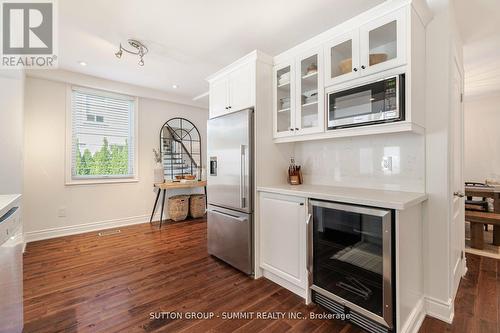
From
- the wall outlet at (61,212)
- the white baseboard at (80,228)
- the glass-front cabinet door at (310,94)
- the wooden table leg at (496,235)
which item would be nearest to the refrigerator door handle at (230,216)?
the glass-front cabinet door at (310,94)

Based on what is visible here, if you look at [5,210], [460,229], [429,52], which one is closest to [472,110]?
[460,229]

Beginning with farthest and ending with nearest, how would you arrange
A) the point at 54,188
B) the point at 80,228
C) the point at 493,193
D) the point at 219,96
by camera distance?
the point at 80,228, the point at 54,188, the point at 493,193, the point at 219,96

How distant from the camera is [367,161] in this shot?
7.30ft

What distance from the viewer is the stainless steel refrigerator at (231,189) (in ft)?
7.90

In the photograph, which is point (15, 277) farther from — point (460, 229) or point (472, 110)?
point (472, 110)

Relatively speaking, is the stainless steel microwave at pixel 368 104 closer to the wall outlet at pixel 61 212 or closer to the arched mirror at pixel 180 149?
the arched mirror at pixel 180 149

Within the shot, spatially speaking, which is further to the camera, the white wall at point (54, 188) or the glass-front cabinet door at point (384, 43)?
the white wall at point (54, 188)

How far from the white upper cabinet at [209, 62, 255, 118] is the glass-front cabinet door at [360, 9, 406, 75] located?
3.56ft

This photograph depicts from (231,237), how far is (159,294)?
0.88 meters

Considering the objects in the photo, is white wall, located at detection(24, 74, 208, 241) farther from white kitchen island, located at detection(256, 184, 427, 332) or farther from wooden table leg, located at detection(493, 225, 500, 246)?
wooden table leg, located at detection(493, 225, 500, 246)

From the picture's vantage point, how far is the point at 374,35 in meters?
1.82

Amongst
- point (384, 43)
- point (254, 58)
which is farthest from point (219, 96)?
point (384, 43)

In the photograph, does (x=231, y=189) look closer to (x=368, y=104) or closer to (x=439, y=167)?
(x=368, y=104)

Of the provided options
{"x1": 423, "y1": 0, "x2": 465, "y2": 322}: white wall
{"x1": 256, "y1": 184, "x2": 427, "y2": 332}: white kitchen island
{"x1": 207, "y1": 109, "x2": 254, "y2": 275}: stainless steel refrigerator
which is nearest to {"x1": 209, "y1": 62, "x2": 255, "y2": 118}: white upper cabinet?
{"x1": 207, "y1": 109, "x2": 254, "y2": 275}: stainless steel refrigerator
